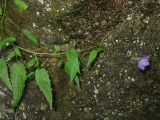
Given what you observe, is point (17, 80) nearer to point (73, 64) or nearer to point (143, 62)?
point (73, 64)

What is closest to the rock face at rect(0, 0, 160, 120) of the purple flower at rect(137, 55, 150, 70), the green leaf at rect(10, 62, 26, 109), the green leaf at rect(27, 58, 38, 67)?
the purple flower at rect(137, 55, 150, 70)

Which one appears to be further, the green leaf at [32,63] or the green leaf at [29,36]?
the green leaf at [29,36]

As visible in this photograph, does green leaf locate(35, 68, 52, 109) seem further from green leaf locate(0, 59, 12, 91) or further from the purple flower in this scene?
the purple flower

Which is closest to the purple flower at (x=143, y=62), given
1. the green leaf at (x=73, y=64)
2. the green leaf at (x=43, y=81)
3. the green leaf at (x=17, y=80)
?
the green leaf at (x=73, y=64)

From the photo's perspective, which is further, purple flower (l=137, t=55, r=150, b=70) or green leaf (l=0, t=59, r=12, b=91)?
purple flower (l=137, t=55, r=150, b=70)

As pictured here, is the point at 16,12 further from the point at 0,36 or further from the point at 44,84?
the point at 44,84

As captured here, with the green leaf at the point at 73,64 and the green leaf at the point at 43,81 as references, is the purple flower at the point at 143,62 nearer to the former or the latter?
the green leaf at the point at 73,64

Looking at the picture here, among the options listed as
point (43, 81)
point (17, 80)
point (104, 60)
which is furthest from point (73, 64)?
point (104, 60)

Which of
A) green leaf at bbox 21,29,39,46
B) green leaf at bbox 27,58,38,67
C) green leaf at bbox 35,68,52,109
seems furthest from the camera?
green leaf at bbox 21,29,39,46
